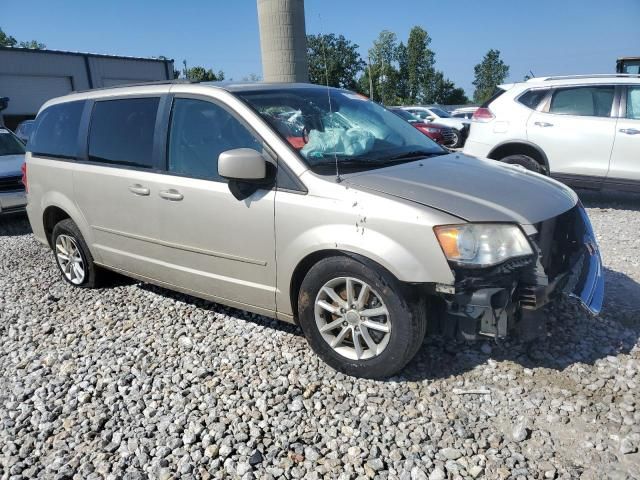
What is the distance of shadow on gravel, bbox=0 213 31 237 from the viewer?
7551 millimetres

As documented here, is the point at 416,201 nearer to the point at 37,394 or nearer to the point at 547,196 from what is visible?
the point at 547,196

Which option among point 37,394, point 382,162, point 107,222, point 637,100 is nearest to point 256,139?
point 382,162

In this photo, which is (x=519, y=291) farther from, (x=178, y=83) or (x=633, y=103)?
(x=633, y=103)

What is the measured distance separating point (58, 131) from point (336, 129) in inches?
111

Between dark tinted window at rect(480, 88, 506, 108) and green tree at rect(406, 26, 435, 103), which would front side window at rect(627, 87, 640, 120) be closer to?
dark tinted window at rect(480, 88, 506, 108)

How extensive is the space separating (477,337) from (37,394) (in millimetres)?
2628

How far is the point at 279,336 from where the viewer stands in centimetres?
360

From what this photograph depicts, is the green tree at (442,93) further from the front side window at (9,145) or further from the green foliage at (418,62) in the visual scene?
the front side window at (9,145)

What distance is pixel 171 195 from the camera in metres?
3.52

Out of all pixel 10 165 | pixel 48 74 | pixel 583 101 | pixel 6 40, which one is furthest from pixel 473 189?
pixel 6 40

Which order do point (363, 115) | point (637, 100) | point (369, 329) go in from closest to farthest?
1. point (369, 329)
2. point (363, 115)
3. point (637, 100)

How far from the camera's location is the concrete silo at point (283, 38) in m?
14.9

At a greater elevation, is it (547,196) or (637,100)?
(637,100)

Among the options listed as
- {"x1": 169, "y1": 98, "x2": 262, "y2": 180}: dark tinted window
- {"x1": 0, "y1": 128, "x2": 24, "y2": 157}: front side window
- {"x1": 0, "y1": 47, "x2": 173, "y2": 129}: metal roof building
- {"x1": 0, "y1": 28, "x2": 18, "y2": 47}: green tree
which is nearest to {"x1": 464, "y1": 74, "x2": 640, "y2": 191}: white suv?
{"x1": 169, "y1": 98, "x2": 262, "y2": 180}: dark tinted window
